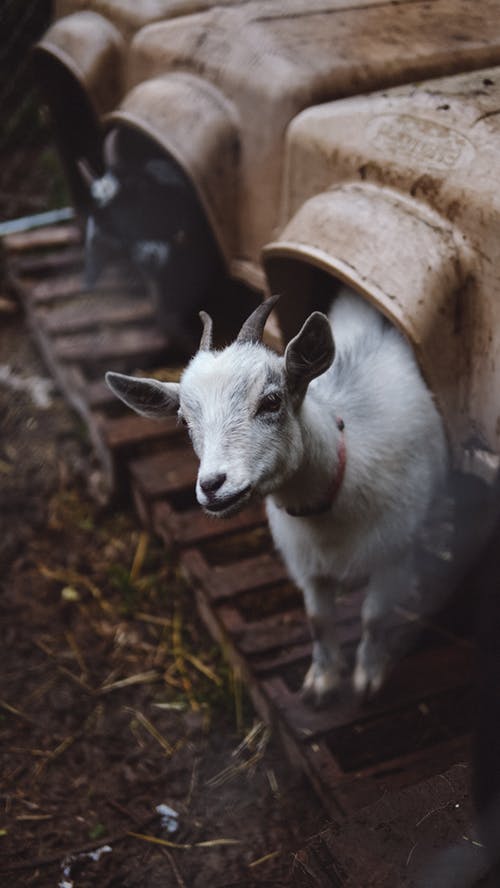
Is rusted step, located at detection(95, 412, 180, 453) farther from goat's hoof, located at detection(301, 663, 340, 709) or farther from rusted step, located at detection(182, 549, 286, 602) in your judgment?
goat's hoof, located at detection(301, 663, 340, 709)

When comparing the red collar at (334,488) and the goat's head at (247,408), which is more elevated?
the goat's head at (247,408)

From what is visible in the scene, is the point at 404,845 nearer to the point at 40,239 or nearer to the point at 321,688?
the point at 321,688

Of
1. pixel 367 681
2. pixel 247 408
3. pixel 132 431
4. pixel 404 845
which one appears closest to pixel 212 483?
pixel 247 408

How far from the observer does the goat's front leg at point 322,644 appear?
2.60 meters

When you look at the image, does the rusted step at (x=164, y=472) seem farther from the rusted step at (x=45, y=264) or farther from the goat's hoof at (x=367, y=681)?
the rusted step at (x=45, y=264)

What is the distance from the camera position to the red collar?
2.26 metres

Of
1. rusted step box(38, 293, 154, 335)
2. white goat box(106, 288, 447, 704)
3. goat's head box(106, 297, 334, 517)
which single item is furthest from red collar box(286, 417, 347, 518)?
rusted step box(38, 293, 154, 335)

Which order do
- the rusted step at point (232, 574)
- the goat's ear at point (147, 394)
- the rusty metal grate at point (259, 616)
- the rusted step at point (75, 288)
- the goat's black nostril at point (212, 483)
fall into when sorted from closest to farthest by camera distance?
the goat's black nostril at point (212, 483), the goat's ear at point (147, 394), the rusty metal grate at point (259, 616), the rusted step at point (232, 574), the rusted step at point (75, 288)

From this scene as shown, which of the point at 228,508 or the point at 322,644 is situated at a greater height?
the point at 228,508

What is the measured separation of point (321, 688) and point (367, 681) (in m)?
0.15

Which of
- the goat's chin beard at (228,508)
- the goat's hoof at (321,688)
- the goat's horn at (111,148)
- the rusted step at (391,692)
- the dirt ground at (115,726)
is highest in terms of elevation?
the goat's chin beard at (228,508)

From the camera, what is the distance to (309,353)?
1970mm

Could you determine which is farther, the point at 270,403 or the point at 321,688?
the point at 321,688

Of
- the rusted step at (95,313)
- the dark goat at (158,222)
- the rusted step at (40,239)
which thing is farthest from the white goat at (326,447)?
the rusted step at (40,239)
